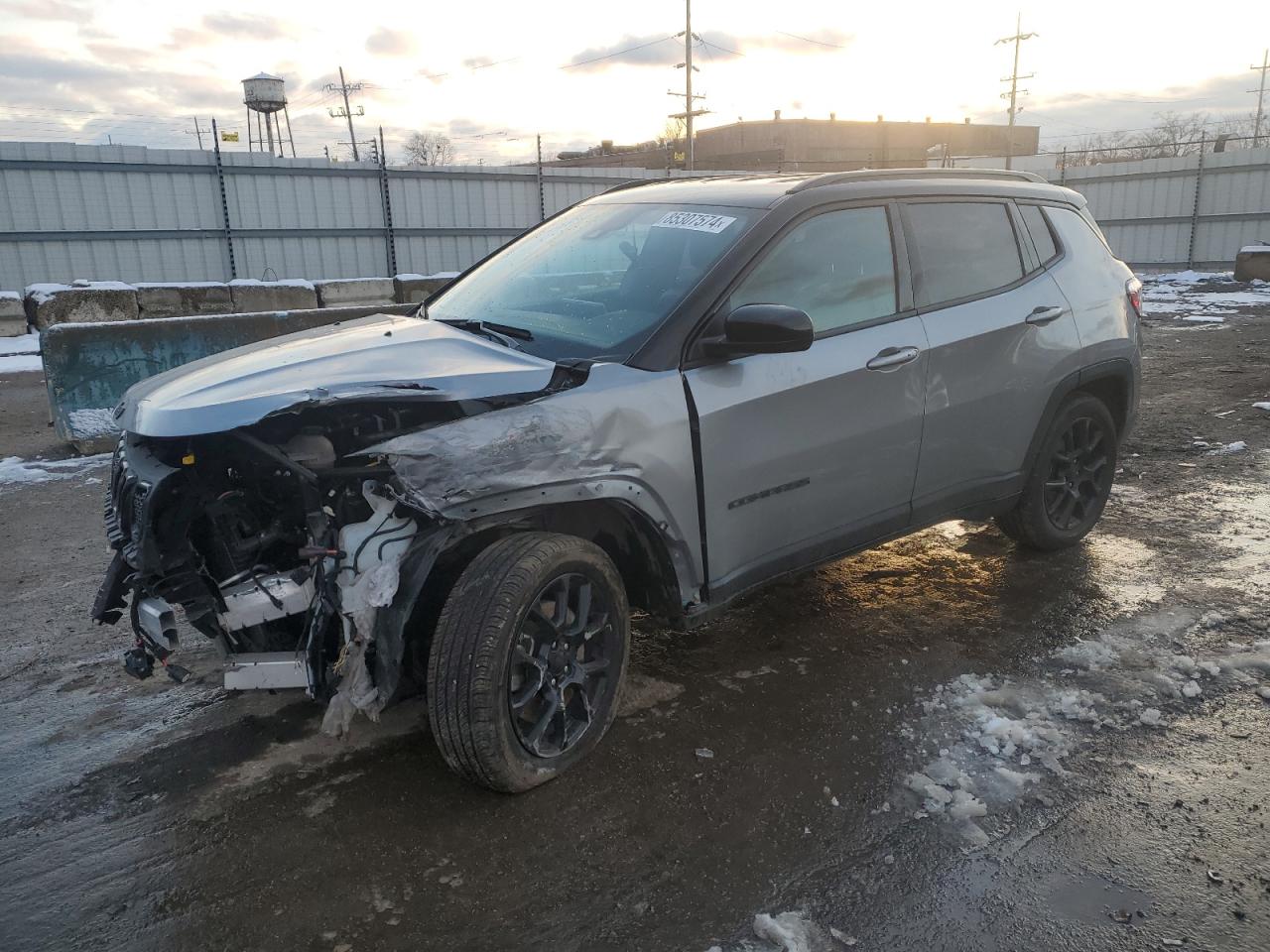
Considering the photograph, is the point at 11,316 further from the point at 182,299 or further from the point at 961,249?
the point at 961,249

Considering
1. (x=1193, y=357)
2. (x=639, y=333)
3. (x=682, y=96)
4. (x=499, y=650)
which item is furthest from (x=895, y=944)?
(x=682, y=96)

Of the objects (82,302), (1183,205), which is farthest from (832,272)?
(1183,205)

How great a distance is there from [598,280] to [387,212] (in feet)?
58.9

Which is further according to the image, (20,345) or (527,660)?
(20,345)

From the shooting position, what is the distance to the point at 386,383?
Result: 278 cm

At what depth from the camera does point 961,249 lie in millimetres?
4090

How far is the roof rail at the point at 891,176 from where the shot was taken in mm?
3650

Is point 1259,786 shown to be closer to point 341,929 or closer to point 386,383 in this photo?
point 341,929

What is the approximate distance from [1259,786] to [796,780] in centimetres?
143

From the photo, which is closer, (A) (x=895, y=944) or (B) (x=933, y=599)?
(A) (x=895, y=944)

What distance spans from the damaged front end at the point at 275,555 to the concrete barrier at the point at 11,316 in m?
14.7

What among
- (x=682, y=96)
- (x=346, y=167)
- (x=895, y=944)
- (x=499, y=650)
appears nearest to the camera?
(x=895, y=944)

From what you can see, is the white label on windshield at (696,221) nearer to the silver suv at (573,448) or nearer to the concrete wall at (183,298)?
the silver suv at (573,448)

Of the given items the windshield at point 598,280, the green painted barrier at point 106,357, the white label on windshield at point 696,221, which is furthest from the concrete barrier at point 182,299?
the white label on windshield at point 696,221
